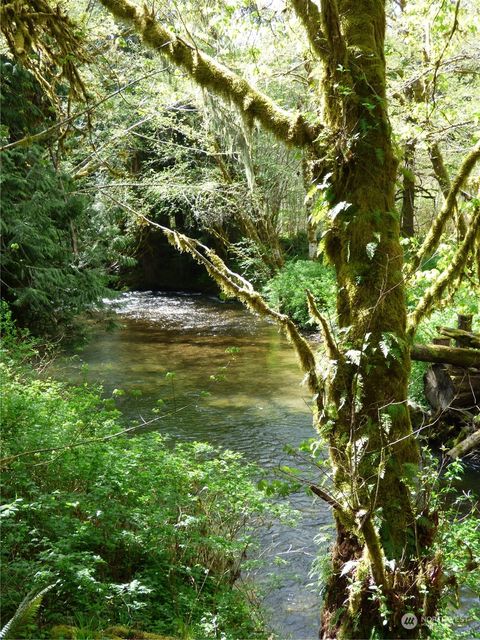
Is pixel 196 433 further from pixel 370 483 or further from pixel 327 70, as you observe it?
pixel 327 70

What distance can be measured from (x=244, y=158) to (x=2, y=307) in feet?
17.9

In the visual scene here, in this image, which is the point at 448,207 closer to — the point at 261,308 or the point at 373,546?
the point at 261,308

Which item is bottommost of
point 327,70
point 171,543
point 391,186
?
point 171,543

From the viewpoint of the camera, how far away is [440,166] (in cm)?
1084

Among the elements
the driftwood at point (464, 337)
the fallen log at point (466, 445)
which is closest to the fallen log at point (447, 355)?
the driftwood at point (464, 337)

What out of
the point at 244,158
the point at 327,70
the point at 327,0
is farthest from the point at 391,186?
the point at 244,158

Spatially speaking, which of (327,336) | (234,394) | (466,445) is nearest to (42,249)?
(234,394)

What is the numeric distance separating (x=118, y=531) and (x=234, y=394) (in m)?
6.78

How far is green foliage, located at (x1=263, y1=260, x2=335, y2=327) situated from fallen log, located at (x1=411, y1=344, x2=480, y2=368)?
8602 mm

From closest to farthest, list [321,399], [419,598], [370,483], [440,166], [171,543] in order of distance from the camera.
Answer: [419,598] → [370,483] → [321,399] → [171,543] → [440,166]

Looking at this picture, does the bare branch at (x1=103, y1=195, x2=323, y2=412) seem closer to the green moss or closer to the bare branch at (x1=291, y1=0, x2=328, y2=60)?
the bare branch at (x1=291, y1=0, x2=328, y2=60)

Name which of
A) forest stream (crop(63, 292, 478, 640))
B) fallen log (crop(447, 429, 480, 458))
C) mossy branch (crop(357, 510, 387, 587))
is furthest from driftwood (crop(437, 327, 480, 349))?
mossy branch (crop(357, 510, 387, 587))

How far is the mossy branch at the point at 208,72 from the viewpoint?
448 centimetres

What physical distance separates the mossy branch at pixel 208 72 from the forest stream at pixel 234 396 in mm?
2365
